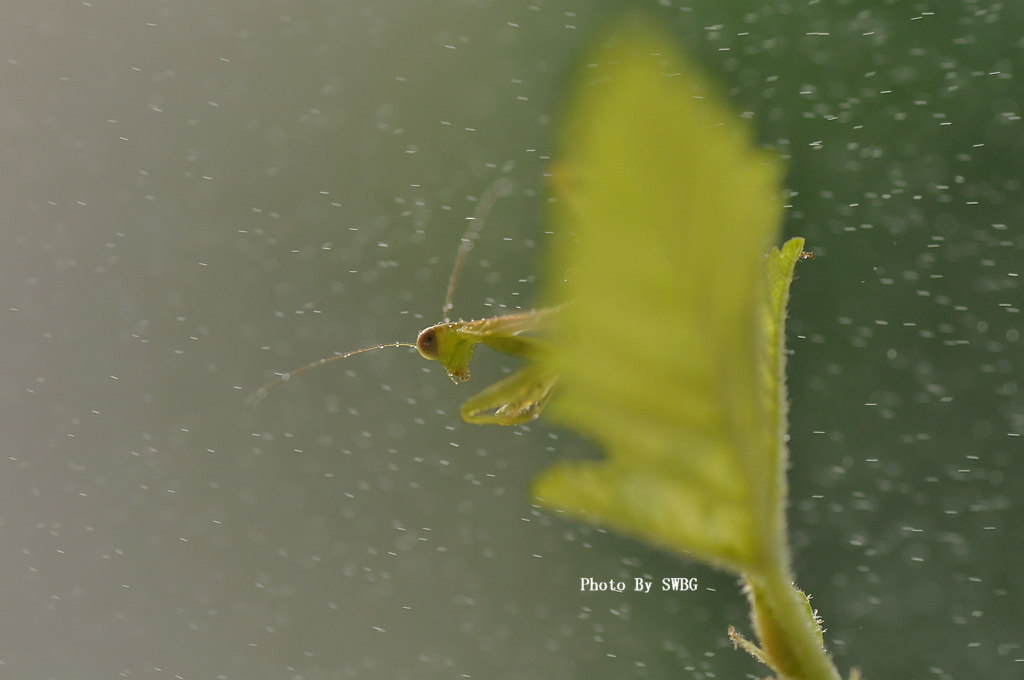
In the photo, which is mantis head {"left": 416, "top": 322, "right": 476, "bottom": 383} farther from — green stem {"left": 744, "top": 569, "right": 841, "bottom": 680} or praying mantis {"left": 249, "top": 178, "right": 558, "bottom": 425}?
green stem {"left": 744, "top": 569, "right": 841, "bottom": 680}

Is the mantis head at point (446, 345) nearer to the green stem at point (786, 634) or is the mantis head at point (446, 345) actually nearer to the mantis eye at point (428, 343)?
the mantis eye at point (428, 343)

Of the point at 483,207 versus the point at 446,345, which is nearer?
the point at 446,345

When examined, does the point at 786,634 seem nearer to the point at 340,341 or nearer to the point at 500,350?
the point at 500,350

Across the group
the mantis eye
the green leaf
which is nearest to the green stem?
the green leaf

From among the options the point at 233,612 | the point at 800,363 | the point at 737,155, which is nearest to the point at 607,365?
the point at 737,155

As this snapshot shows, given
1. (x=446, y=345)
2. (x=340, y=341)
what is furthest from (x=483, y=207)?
(x=446, y=345)

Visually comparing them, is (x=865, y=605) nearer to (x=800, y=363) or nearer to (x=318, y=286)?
(x=800, y=363)
